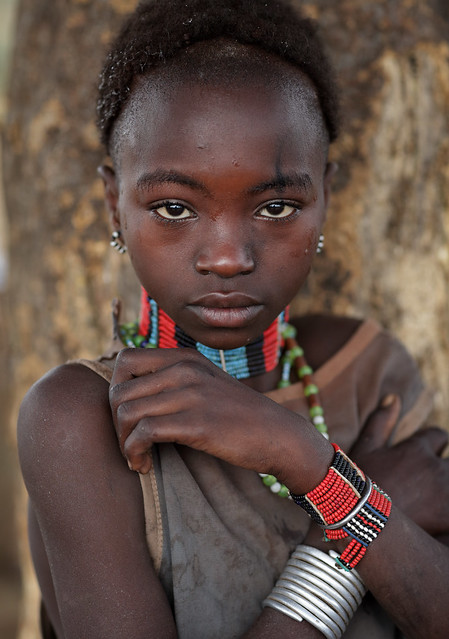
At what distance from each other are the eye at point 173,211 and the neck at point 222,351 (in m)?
0.30

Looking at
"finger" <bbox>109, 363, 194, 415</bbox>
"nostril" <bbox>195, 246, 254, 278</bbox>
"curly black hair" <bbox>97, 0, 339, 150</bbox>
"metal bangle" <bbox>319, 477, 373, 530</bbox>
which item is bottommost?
"metal bangle" <bbox>319, 477, 373, 530</bbox>

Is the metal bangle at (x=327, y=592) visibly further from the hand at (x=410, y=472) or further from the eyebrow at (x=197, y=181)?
the eyebrow at (x=197, y=181)

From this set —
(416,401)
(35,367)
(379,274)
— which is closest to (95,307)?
(35,367)

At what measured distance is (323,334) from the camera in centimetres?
207

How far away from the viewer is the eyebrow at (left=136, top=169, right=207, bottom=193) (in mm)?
1426

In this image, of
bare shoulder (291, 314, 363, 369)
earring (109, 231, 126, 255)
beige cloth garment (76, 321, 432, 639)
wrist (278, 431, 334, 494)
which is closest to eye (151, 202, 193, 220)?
earring (109, 231, 126, 255)

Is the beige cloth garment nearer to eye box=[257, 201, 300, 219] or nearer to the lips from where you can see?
the lips

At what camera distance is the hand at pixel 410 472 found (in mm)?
1676

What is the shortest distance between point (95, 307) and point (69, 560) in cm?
136

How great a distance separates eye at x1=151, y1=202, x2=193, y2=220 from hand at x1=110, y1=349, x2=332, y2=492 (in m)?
0.30

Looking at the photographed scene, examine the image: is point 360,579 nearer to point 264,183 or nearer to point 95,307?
point 264,183

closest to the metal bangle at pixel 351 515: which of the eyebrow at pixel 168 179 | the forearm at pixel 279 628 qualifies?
the forearm at pixel 279 628

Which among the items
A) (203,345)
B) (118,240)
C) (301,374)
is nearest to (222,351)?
(203,345)

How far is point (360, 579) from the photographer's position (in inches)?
60.7
